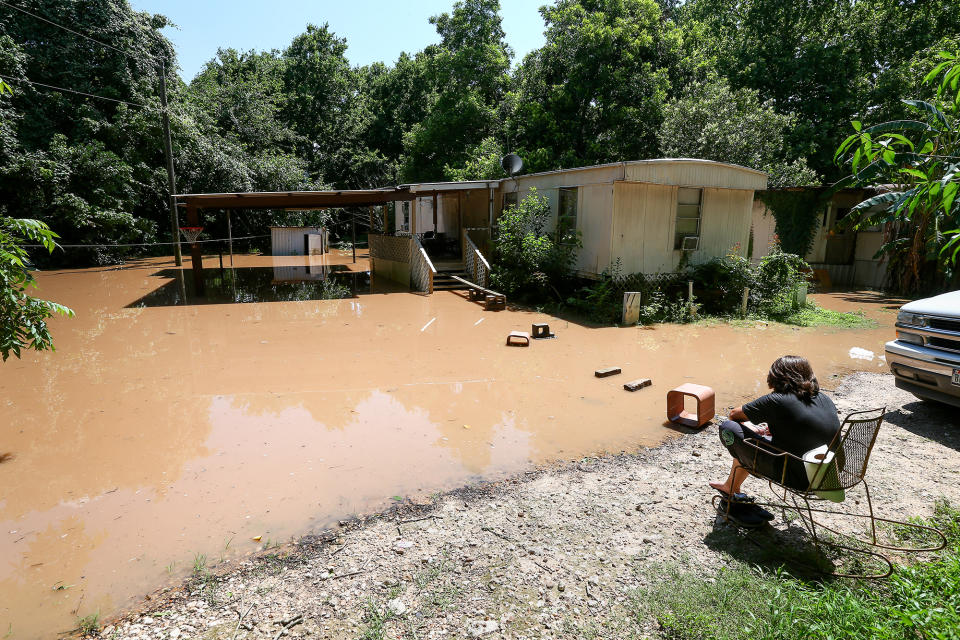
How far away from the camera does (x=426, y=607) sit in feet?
9.59

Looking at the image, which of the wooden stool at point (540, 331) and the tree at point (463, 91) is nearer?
the wooden stool at point (540, 331)

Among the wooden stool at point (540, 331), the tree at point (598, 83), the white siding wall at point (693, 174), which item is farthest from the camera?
the tree at point (598, 83)

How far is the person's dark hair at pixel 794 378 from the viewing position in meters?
3.32

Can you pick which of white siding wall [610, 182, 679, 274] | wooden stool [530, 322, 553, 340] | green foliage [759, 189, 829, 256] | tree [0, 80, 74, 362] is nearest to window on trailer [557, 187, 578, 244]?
white siding wall [610, 182, 679, 274]


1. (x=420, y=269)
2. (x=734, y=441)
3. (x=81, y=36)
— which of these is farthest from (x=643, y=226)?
(x=81, y=36)

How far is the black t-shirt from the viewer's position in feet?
10.7

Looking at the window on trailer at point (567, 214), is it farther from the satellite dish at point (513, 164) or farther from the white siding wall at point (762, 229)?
the white siding wall at point (762, 229)

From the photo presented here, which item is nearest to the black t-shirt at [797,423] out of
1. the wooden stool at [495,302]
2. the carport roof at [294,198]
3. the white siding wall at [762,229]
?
the wooden stool at [495,302]

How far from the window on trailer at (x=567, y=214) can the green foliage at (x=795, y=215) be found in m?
7.66

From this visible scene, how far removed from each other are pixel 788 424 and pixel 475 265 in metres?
13.0

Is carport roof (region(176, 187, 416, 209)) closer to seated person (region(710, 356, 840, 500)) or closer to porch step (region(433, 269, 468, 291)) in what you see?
porch step (region(433, 269, 468, 291))

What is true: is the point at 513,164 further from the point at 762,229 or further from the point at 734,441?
the point at 734,441

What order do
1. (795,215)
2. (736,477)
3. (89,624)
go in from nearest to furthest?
(89,624) < (736,477) < (795,215)

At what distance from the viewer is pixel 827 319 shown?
11.6 m
